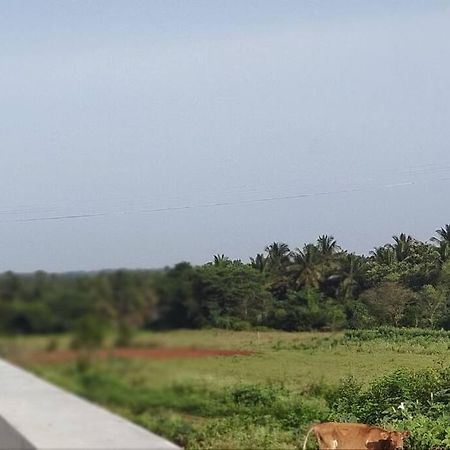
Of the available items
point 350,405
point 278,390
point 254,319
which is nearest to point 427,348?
point 350,405

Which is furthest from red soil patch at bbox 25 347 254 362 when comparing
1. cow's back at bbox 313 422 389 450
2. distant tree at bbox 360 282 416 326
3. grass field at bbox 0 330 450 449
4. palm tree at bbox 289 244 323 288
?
distant tree at bbox 360 282 416 326

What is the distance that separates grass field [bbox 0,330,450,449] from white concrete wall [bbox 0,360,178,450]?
0.21 ft

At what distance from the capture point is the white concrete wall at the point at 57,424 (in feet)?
8.14

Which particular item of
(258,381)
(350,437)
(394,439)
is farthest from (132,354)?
(258,381)

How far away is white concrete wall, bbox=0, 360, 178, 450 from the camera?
8.14ft

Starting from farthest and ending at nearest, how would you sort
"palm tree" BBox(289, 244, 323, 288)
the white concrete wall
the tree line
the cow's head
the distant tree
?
the distant tree, "palm tree" BBox(289, 244, 323, 288), the cow's head, the tree line, the white concrete wall

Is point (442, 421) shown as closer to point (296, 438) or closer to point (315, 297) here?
point (296, 438)

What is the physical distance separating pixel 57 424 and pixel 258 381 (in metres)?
3.73

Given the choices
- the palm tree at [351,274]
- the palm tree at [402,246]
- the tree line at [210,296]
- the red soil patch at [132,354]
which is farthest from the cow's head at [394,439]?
the palm tree at [402,246]

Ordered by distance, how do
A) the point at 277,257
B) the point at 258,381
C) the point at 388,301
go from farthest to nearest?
1. the point at 388,301
2. the point at 258,381
3. the point at 277,257

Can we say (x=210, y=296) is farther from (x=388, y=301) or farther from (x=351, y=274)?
(x=388, y=301)

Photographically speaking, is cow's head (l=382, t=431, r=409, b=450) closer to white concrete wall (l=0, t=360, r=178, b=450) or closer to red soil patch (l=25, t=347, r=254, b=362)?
red soil patch (l=25, t=347, r=254, b=362)

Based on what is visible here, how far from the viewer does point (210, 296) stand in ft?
10.7

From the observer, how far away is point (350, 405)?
6922 millimetres
